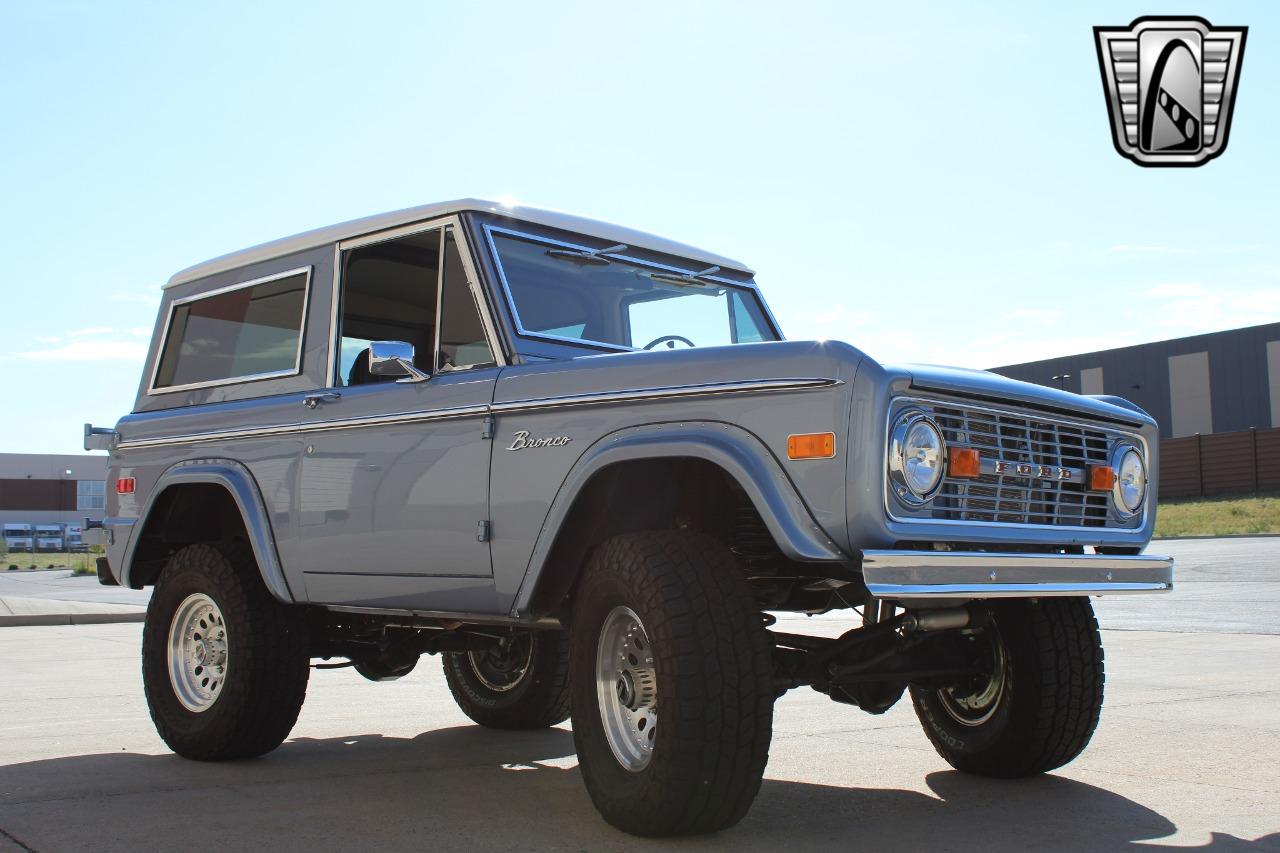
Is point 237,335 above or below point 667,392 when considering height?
above

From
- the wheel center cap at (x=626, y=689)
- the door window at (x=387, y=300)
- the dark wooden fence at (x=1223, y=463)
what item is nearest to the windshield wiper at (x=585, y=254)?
the door window at (x=387, y=300)

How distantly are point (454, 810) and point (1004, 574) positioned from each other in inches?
82.4

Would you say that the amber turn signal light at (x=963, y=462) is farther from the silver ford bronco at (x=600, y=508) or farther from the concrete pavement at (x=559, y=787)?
the concrete pavement at (x=559, y=787)

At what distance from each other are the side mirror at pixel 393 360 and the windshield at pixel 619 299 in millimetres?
447

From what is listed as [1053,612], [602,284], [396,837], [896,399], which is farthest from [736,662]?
[602,284]

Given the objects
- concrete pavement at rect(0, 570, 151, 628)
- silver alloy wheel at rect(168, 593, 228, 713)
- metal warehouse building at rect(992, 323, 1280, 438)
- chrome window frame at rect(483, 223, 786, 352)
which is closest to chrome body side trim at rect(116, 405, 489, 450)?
chrome window frame at rect(483, 223, 786, 352)

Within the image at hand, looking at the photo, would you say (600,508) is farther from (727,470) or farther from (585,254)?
(585,254)

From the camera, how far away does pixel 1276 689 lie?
7.51 metres

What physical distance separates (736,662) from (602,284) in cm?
218

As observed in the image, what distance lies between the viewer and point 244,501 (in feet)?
18.8

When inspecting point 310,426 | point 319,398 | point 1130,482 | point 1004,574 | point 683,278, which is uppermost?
point 683,278

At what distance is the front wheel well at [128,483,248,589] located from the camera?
623cm

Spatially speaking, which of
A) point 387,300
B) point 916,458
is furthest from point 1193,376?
point 916,458

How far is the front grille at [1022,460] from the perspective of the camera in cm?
404
